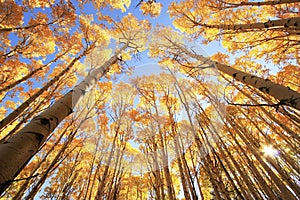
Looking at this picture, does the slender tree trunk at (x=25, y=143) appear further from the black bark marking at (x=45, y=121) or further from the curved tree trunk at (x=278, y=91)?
the curved tree trunk at (x=278, y=91)

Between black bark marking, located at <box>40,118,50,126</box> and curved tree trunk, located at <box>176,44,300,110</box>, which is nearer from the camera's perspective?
black bark marking, located at <box>40,118,50,126</box>

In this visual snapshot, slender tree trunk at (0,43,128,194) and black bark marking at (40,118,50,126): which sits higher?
black bark marking at (40,118,50,126)

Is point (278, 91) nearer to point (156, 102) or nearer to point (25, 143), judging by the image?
point (25, 143)

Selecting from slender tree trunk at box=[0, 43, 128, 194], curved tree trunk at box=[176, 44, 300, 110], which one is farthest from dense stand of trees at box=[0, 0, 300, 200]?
slender tree trunk at box=[0, 43, 128, 194]

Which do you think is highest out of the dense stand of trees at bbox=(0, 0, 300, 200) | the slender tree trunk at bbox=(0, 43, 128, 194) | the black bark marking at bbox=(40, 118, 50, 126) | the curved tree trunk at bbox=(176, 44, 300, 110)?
the dense stand of trees at bbox=(0, 0, 300, 200)

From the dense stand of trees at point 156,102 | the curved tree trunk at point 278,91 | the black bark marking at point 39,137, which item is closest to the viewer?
the black bark marking at point 39,137

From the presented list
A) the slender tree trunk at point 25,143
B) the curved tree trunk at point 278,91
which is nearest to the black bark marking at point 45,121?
the slender tree trunk at point 25,143

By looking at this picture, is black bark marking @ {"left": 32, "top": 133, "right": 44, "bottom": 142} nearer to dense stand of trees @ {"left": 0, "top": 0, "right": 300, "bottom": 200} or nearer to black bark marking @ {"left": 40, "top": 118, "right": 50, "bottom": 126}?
black bark marking @ {"left": 40, "top": 118, "right": 50, "bottom": 126}

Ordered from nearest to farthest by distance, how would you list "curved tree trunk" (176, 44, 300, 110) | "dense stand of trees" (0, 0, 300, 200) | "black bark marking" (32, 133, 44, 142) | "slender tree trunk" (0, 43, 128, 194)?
"slender tree trunk" (0, 43, 128, 194), "black bark marking" (32, 133, 44, 142), "curved tree trunk" (176, 44, 300, 110), "dense stand of trees" (0, 0, 300, 200)

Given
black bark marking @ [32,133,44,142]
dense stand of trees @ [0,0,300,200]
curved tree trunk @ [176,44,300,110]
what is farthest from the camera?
dense stand of trees @ [0,0,300,200]

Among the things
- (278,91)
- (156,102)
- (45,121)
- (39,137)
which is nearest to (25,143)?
(39,137)

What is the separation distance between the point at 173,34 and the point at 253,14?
3902mm

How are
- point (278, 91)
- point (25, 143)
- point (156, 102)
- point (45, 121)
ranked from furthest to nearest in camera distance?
point (156, 102), point (278, 91), point (45, 121), point (25, 143)

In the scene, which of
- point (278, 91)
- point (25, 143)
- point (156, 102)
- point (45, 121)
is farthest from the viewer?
point (156, 102)
